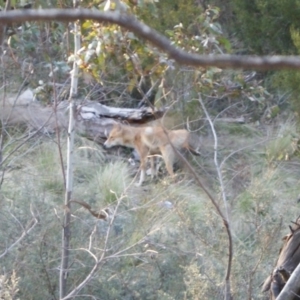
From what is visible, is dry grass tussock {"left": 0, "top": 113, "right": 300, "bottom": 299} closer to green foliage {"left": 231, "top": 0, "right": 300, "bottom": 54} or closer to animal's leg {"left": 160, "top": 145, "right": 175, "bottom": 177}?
animal's leg {"left": 160, "top": 145, "right": 175, "bottom": 177}

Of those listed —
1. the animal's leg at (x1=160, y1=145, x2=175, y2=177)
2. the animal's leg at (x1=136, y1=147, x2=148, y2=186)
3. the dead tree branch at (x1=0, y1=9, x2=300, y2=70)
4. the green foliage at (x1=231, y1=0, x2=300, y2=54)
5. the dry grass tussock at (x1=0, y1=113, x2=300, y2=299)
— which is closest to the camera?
the dead tree branch at (x1=0, y1=9, x2=300, y2=70)

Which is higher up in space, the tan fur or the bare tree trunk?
the bare tree trunk

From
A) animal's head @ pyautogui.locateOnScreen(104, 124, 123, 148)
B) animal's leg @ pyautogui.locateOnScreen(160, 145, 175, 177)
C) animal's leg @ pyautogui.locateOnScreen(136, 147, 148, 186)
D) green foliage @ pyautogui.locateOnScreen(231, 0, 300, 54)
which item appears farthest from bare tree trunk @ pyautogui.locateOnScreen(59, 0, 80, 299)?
green foliage @ pyautogui.locateOnScreen(231, 0, 300, 54)

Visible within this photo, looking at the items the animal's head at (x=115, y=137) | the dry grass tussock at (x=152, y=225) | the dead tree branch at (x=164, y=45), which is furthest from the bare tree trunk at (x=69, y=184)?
the animal's head at (x=115, y=137)

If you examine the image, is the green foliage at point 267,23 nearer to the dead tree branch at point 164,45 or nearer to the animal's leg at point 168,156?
the animal's leg at point 168,156

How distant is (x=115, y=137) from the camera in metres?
8.98

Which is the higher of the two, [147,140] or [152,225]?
[152,225]

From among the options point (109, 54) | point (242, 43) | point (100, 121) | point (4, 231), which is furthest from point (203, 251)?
point (242, 43)

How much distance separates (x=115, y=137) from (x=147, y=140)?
0.40 m

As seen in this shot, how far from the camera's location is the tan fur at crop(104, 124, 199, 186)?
8.33 meters

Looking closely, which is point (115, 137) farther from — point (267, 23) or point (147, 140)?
point (267, 23)

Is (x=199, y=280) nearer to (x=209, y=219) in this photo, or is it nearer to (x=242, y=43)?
(x=209, y=219)

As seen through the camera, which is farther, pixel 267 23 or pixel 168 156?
pixel 267 23

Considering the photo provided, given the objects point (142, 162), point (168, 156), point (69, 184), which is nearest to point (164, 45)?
point (69, 184)
